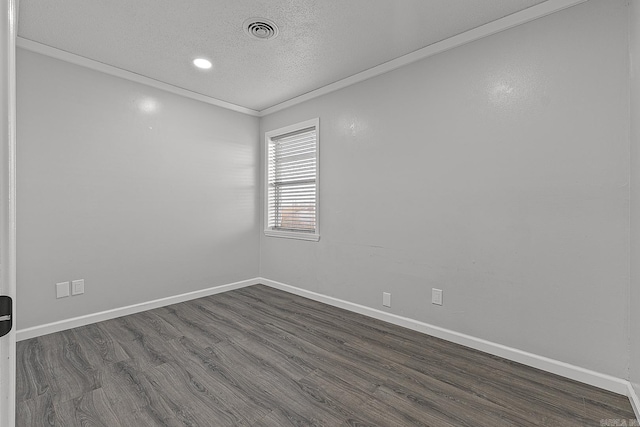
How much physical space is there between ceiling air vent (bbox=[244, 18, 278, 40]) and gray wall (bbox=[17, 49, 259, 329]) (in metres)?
1.54

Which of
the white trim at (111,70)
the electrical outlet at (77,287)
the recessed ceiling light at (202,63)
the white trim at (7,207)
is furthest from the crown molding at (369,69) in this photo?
the white trim at (7,207)

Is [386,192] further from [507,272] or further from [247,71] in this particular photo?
[247,71]

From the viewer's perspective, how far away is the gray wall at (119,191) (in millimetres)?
2537

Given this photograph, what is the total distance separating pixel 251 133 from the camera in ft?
13.7

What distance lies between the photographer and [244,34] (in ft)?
7.82

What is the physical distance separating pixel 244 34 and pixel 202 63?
0.70 m

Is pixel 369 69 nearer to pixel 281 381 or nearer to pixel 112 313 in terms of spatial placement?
pixel 281 381

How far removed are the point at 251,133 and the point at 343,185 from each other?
172 centimetres

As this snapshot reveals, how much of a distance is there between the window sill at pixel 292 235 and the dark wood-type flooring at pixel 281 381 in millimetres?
1074

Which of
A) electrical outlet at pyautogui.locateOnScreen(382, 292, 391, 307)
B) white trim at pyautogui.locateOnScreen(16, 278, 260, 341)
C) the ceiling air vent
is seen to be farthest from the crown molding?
white trim at pyautogui.locateOnScreen(16, 278, 260, 341)

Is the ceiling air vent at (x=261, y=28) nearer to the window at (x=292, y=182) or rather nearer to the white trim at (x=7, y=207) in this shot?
the window at (x=292, y=182)

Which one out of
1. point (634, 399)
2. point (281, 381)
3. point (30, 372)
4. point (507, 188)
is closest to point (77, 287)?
point (30, 372)

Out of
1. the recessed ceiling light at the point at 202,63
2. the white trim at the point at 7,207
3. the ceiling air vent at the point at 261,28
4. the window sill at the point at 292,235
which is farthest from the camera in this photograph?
the window sill at the point at 292,235

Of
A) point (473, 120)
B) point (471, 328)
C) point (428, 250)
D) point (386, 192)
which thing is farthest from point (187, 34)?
point (471, 328)
